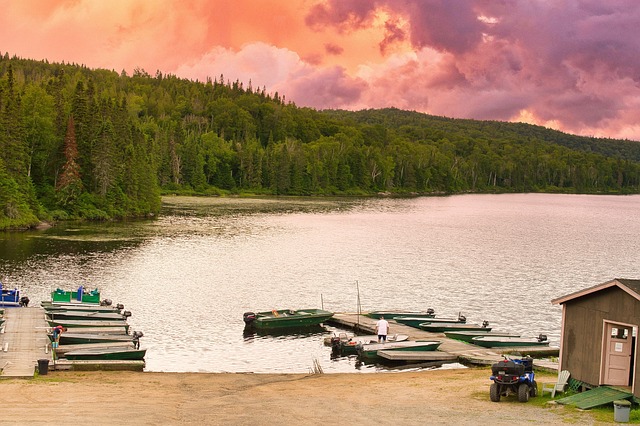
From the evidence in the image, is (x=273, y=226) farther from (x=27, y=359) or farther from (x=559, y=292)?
(x=27, y=359)

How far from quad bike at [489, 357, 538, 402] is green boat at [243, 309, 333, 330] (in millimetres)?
22687

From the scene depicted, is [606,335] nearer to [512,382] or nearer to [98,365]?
[512,382]

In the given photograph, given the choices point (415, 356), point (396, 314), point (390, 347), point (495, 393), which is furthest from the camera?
point (396, 314)

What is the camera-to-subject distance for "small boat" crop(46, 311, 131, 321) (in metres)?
44.7

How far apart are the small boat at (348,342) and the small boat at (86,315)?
12.7m

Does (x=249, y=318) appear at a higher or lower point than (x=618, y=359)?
lower

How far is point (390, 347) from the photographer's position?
1639 inches

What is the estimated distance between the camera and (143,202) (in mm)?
125812

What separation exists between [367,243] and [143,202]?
43380 millimetres

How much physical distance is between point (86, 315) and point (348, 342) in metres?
15.5

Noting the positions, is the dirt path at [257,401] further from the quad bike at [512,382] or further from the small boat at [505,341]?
the small boat at [505,341]

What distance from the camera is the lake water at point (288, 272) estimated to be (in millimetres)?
46156

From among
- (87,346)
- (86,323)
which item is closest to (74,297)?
→ (86,323)

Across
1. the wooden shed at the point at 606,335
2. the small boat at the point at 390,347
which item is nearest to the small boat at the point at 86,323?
the small boat at the point at 390,347
